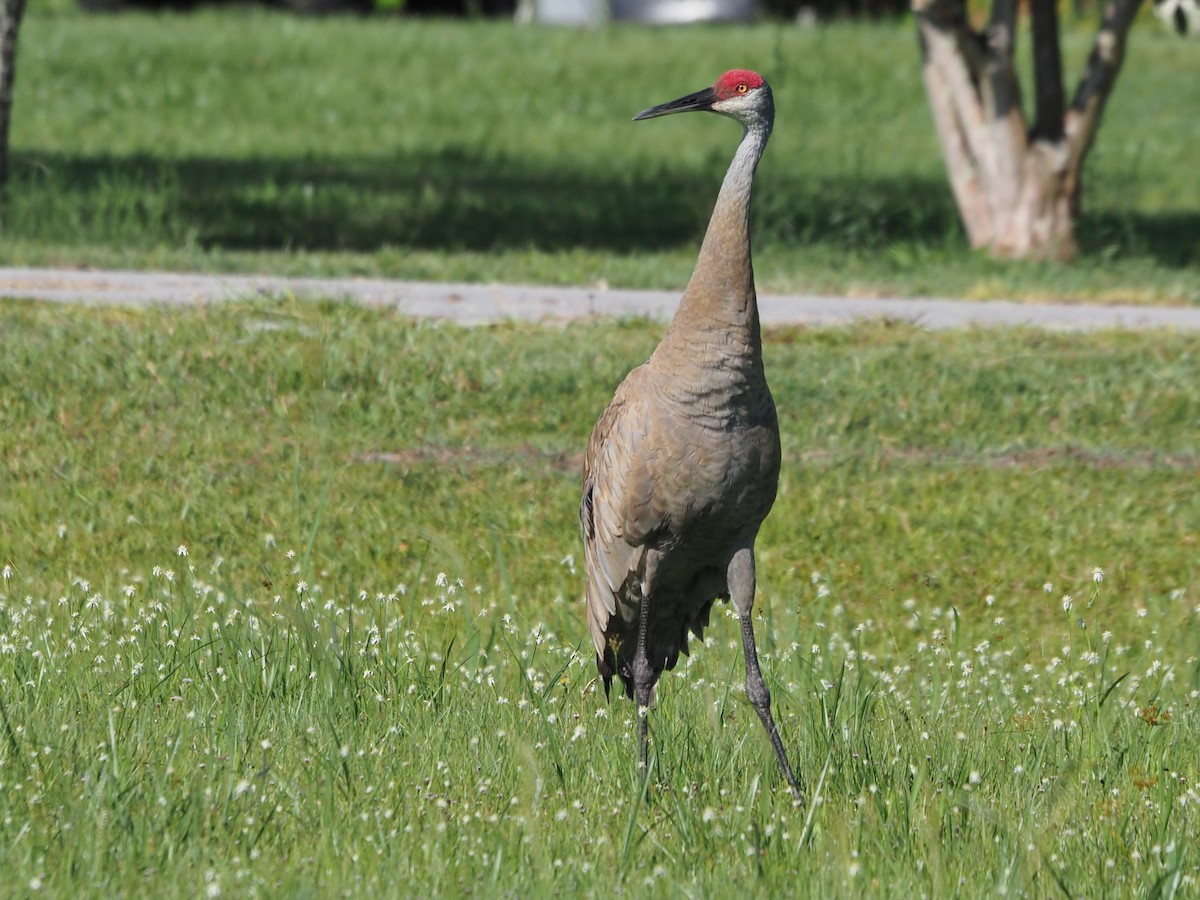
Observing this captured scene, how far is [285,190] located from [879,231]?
4.71m

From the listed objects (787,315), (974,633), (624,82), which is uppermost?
(624,82)

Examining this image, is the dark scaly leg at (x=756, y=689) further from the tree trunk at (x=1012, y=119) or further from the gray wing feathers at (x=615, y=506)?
the tree trunk at (x=1012, y=119)

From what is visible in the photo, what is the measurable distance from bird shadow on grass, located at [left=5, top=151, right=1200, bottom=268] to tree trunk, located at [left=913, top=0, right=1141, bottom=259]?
1.44 ft

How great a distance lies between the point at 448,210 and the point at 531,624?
7.60 metres

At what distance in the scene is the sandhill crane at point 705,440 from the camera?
461 centimetres

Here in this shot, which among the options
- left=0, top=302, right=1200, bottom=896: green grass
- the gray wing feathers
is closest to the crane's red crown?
the gray wing feathers

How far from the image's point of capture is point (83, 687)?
504 centimetres

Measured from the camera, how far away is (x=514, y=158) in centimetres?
1677

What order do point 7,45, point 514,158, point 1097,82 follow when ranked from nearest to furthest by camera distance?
point 7,45
point 1097,82
point 514,158

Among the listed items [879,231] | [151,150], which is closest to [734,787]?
[879,231]

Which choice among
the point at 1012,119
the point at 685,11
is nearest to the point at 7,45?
the point at 1012,119

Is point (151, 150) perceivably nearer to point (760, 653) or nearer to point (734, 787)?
point (760, 653)

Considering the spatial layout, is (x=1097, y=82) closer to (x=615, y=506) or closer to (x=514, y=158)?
(x=514, y=158)

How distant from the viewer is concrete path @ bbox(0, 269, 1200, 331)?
9516 millimetres
